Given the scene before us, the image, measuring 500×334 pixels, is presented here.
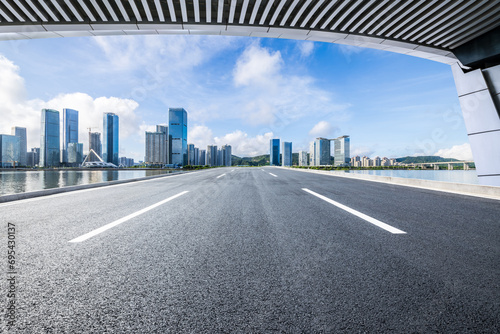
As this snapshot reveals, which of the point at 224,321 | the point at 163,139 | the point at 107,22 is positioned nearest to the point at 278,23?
the point at 107,22

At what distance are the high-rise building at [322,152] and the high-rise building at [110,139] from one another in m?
142

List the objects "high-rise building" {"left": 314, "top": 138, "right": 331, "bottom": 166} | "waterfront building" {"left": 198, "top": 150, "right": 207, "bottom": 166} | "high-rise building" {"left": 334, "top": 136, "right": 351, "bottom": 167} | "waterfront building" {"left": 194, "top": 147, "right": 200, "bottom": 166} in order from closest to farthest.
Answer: "high-rise building" {"left": 334, "top": 136, "right": 351, "bottom": 167}, "high-rise building" {"left": 314, "top": 138, "right": 331, "bottom": 166}, "waterfront building" {"left": 194, "top": 147, "right": 200, "bottom": 166}, "waterfront building" {"left": 198, "top": 150, "right": 207, "bottom": 166}

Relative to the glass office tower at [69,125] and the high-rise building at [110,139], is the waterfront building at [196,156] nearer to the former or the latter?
the high-rise building at [110,139]

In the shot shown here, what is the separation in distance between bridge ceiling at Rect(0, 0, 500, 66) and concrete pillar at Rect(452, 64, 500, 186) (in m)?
2.06

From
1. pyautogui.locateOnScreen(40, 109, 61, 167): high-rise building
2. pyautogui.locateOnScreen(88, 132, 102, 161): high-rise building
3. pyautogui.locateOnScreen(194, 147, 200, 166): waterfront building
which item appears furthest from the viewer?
pyautogui.locateOnScreen(194, 147, 200, 166): waterfront building

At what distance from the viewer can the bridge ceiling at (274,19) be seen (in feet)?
28.7

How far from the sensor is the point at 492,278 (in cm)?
203

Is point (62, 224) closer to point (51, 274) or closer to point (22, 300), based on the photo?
point (51, 274)

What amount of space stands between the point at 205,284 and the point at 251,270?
1.57 feet

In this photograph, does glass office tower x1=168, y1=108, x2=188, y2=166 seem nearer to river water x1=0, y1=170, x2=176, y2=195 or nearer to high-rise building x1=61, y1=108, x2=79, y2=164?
high-rise building x1=61, y1=108, x2=79, y2=164

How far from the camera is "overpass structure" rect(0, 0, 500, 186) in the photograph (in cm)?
882

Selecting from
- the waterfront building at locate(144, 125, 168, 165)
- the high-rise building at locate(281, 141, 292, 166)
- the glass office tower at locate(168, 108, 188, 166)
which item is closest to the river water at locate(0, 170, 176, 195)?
the glass office tower at locate(168, 108, 188, 166)

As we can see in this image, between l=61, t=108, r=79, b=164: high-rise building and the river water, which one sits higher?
l=61, t=108, r=79, b=164: high-rise building

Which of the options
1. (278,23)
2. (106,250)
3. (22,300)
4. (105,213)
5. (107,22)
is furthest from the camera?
(278,23)
